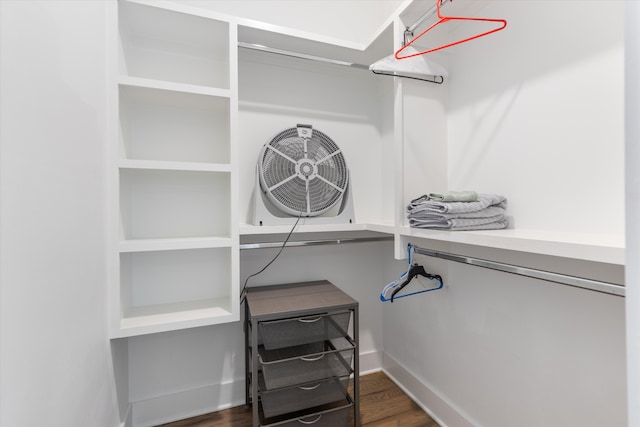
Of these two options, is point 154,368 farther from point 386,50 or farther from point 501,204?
point 386,50

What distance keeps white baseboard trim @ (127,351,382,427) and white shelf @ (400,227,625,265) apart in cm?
130

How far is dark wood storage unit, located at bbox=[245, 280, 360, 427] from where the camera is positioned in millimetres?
1198

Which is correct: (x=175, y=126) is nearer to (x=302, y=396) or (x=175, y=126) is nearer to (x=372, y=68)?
(x=372, y=68)

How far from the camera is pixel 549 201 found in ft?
3.34

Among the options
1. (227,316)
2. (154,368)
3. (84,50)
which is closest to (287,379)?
(227,316)

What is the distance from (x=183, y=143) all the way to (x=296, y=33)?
74 cm

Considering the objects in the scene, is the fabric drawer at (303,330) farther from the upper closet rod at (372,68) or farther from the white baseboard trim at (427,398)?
the upper closet rod at (372,68)

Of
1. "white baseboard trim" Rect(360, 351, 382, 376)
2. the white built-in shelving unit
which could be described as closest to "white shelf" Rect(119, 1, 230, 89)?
the white built-in shelving unit

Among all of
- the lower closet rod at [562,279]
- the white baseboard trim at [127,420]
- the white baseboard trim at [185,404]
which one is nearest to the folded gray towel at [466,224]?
the lower closet rod at [562,279]

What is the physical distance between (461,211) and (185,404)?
1.56 metres

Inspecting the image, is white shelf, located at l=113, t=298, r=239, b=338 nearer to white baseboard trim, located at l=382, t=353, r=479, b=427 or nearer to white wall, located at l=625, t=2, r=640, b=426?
white baseboard trim, located at l=382, t=353, r=479, b=427

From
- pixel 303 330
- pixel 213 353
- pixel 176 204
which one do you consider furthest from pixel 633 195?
pixel 213 353

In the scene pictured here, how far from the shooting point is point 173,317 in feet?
4.09

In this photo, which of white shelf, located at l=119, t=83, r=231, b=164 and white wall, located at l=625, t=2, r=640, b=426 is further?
white shelf, located at l=119, t=83, r=231, b=164
